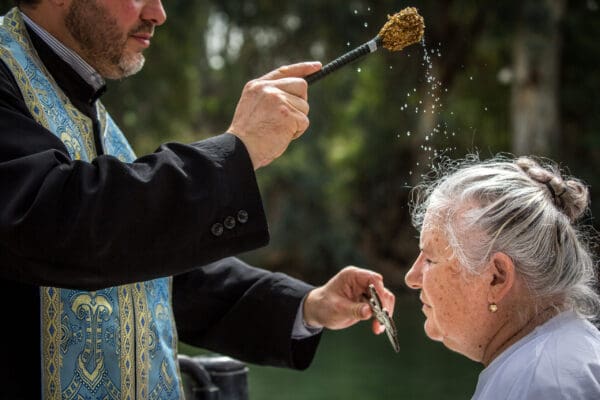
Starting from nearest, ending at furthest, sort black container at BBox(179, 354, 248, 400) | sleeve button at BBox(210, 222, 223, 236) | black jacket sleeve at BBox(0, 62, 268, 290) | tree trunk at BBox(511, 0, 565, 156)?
black jacket sleeve at BBox(0, 62, 268, 290)
sleeve button at BBox(210, 222, 223, 236)
black container at BBox(179, 354, 248, 400)
tree trunk at BBox(511, 0, 565, 156)

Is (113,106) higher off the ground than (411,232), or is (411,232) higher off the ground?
(113,106)

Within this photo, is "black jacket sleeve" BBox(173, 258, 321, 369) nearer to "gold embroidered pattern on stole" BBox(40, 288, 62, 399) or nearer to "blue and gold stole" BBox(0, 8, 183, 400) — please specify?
"blue and gold stole" BBox(0, 8, 183, 400)

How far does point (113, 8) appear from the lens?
2.37 m

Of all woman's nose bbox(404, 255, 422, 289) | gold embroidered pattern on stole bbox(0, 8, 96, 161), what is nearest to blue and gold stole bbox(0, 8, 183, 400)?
gold embroidered pattern on stole bbox(0, 8, 96, 161)

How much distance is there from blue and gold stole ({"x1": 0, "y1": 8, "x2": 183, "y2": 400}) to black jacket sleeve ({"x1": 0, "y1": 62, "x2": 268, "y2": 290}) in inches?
9.2

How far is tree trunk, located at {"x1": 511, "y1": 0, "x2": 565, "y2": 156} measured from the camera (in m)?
14.4

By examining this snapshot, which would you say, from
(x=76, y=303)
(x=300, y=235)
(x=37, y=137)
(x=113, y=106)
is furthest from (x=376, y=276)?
(x=300, y=235)

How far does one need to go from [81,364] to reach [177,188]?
55 centimetres

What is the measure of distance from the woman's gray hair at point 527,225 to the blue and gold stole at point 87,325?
765 millimetres

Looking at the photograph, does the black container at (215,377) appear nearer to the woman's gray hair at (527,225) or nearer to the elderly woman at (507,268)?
the elderly woman at (507,268)

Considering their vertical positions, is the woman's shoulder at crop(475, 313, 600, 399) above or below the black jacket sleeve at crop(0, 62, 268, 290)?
below

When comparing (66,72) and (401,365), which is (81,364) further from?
(401,365)

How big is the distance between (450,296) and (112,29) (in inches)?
42.8

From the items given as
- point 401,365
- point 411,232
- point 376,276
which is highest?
point 376,276
